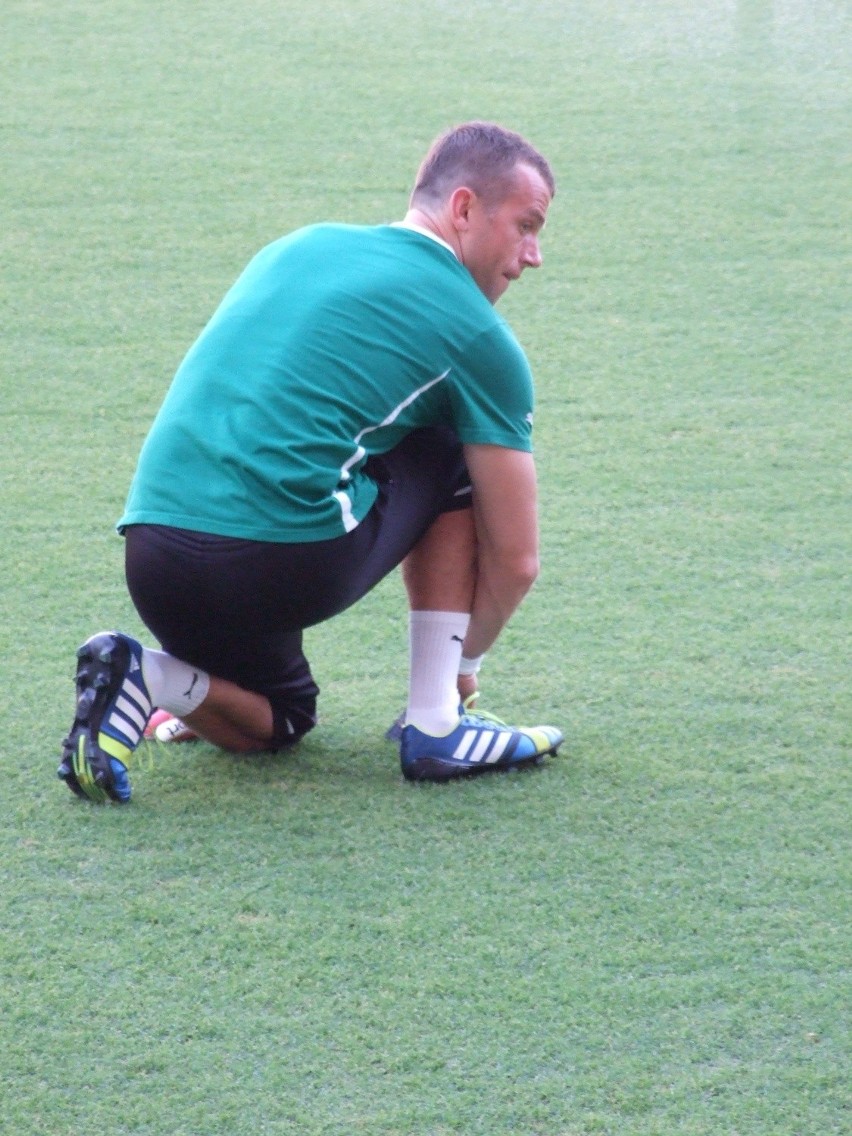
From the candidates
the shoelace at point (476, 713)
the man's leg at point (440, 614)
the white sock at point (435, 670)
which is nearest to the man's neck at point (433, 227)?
the man's leg at point (440, 614)

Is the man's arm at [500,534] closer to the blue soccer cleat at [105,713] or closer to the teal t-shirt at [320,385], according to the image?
the teal t-shirt at [320,385]

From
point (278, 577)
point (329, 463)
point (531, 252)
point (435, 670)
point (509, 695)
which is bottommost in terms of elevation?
point (509, 695)

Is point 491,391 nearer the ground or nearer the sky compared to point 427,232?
nearer the ground

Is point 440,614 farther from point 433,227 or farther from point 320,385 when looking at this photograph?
point 433,227

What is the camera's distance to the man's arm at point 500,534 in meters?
2.14

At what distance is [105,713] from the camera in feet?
6.77

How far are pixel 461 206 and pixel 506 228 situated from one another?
0.23 feet

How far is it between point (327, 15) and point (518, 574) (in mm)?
4139

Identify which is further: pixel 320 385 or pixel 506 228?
pixel 506 228

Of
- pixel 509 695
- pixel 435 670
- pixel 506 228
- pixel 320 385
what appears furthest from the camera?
pixel 509 695

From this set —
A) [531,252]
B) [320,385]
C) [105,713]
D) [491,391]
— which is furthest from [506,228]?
[105,713]

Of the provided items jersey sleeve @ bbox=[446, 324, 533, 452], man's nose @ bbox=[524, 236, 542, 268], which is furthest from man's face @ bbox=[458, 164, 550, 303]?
jersey sleeve @ bbox=[446, 324, 533, 452]

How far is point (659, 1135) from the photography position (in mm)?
1551

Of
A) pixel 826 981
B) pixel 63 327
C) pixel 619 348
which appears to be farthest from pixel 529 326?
pixel 826 981
